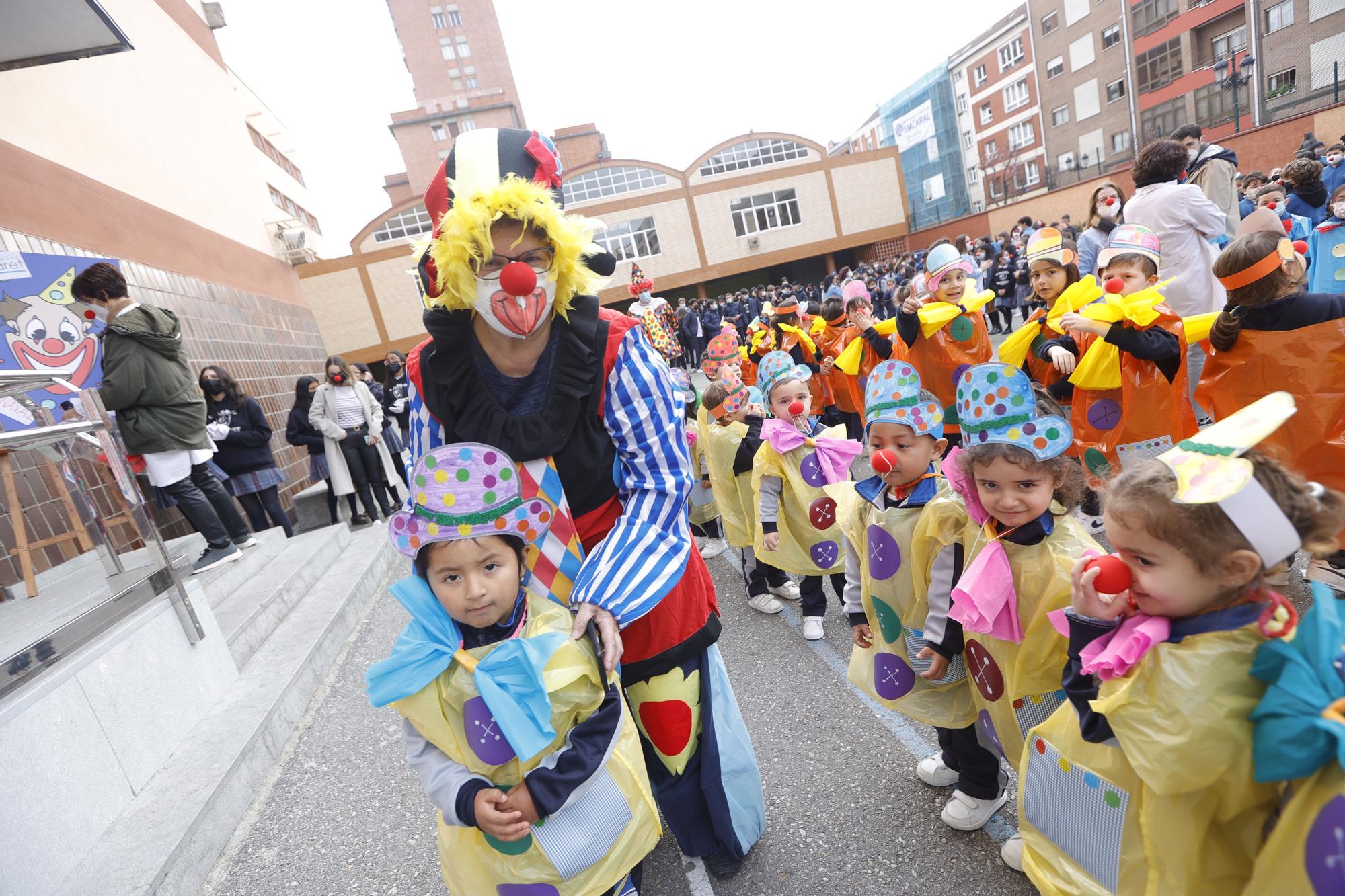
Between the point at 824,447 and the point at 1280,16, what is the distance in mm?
32760

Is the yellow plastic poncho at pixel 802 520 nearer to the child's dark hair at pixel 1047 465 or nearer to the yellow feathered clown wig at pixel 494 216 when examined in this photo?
the child's dark hair at pixel 1047 465

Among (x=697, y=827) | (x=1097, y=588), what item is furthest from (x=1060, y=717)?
(x=697, y=827)

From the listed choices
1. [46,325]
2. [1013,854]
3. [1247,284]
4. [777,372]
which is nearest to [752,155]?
[777,372]

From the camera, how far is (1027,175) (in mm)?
39000

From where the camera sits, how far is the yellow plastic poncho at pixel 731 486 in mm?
4164

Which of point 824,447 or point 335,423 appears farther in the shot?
point 335,423

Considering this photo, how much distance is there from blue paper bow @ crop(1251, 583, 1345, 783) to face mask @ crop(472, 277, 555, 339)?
A: 5.05ft

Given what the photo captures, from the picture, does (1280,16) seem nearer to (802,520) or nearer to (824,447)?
(824,447)

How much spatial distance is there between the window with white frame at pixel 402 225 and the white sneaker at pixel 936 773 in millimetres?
26864

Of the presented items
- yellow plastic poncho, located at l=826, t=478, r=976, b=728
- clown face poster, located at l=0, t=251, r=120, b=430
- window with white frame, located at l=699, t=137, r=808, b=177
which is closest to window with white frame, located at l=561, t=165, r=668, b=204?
window with white frame, located at l=699, t=137, r=808, b=177

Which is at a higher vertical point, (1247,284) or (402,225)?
(402,225)

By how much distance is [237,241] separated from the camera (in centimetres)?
1007

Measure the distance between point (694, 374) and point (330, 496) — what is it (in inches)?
397

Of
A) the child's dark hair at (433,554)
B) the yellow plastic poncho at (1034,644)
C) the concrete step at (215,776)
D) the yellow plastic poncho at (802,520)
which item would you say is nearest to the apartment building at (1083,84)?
the yellow plastic poncho at (802,520)
